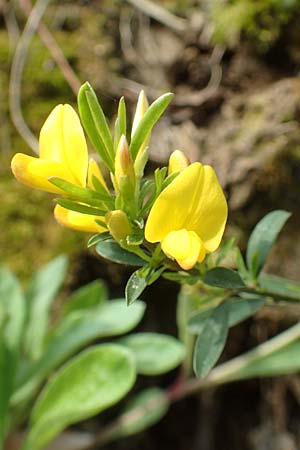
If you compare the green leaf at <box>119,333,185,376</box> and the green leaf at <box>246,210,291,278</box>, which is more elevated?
the green leaf at <box>246,210,291,278</box>

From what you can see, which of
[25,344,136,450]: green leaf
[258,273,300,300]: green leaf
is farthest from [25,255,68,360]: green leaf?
[258,273,300,300]: green leaf

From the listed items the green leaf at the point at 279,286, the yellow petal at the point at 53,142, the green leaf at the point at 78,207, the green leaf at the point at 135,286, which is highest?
the yellow petal at the point at 53,142

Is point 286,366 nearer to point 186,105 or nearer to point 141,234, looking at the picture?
point 186,105

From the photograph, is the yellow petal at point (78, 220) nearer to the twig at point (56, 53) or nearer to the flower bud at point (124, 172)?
the flower bud at point (124, 172)

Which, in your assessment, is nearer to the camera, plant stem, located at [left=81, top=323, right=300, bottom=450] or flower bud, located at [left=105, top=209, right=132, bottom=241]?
flower bud, located at [left=105, top=209, right=132, bottom=241]

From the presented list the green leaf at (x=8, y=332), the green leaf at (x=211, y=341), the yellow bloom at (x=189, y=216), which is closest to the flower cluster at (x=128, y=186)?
the yellow bloom at (x=189, y=216)

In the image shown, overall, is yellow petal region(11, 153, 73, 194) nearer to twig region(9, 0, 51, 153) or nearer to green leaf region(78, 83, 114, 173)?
green leaf region(78, 83, 114, 173)

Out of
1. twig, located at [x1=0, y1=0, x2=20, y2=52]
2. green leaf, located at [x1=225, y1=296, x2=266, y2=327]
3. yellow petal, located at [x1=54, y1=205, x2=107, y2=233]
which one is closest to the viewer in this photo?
yellow petal, located at [x1=54, y1=205, x2=107, y2=233]

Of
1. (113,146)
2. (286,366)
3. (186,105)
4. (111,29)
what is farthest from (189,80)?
(113,146)
